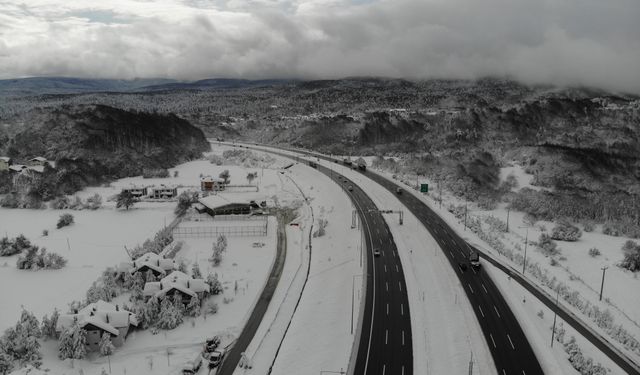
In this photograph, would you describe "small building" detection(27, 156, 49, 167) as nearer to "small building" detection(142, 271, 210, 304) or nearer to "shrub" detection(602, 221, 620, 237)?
"small building" detection(142, 271, 210, 304)

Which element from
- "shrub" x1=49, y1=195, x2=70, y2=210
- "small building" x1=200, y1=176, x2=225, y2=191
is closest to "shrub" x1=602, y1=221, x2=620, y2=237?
"small building" x1=200, y1=176, x2=225, y2=191

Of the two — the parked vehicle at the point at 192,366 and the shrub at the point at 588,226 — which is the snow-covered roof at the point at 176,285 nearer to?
the parked vehicle at the point at 192,366

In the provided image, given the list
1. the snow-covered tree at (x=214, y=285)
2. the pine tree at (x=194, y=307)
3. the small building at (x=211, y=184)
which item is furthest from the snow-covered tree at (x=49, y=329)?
→ the small building at (x=211, y=184)

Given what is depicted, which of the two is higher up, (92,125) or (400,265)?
(92,125)

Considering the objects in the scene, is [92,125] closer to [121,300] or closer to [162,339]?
[121,300]

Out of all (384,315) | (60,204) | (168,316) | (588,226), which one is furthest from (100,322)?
(588,226)

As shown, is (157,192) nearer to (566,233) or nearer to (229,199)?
(229,199)

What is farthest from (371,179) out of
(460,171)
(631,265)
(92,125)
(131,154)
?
(92,125)
